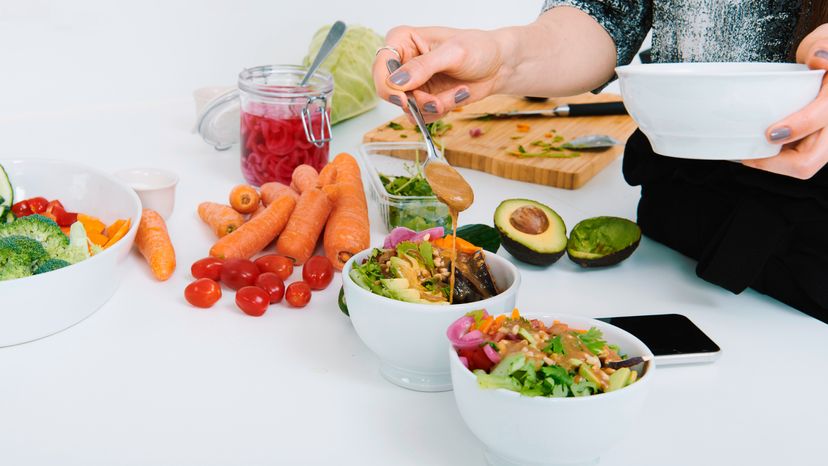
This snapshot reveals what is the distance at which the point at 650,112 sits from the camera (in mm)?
1010

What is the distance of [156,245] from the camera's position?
138 cm

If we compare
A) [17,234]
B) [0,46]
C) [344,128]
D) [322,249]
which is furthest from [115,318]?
[0,46]

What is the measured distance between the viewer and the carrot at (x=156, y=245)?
4.42ft

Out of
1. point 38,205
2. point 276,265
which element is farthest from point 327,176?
point 38,205

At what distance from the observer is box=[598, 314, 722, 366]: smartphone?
112 cm

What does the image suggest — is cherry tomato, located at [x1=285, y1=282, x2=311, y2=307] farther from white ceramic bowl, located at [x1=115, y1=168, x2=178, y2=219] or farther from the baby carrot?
white ceramic bowl, located at [x1=115, y1=168, x2=178, y2=219]

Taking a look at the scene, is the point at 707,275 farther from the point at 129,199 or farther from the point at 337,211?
the point at 129,199

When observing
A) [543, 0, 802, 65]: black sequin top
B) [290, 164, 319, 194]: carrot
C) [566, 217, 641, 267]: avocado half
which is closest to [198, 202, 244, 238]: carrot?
[290, 164, 319, 194]: carrot

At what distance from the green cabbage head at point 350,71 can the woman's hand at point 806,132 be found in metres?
1.42

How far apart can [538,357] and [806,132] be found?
44 cm

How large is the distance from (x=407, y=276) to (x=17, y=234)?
62 centimetres

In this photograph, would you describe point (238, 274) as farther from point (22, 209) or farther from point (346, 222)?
point (22, 209)

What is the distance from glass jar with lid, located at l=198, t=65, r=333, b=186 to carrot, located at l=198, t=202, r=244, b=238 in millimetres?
229

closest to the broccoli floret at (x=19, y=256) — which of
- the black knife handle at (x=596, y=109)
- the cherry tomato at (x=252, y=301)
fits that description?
the cherry tomato at (x=252, y=301)
